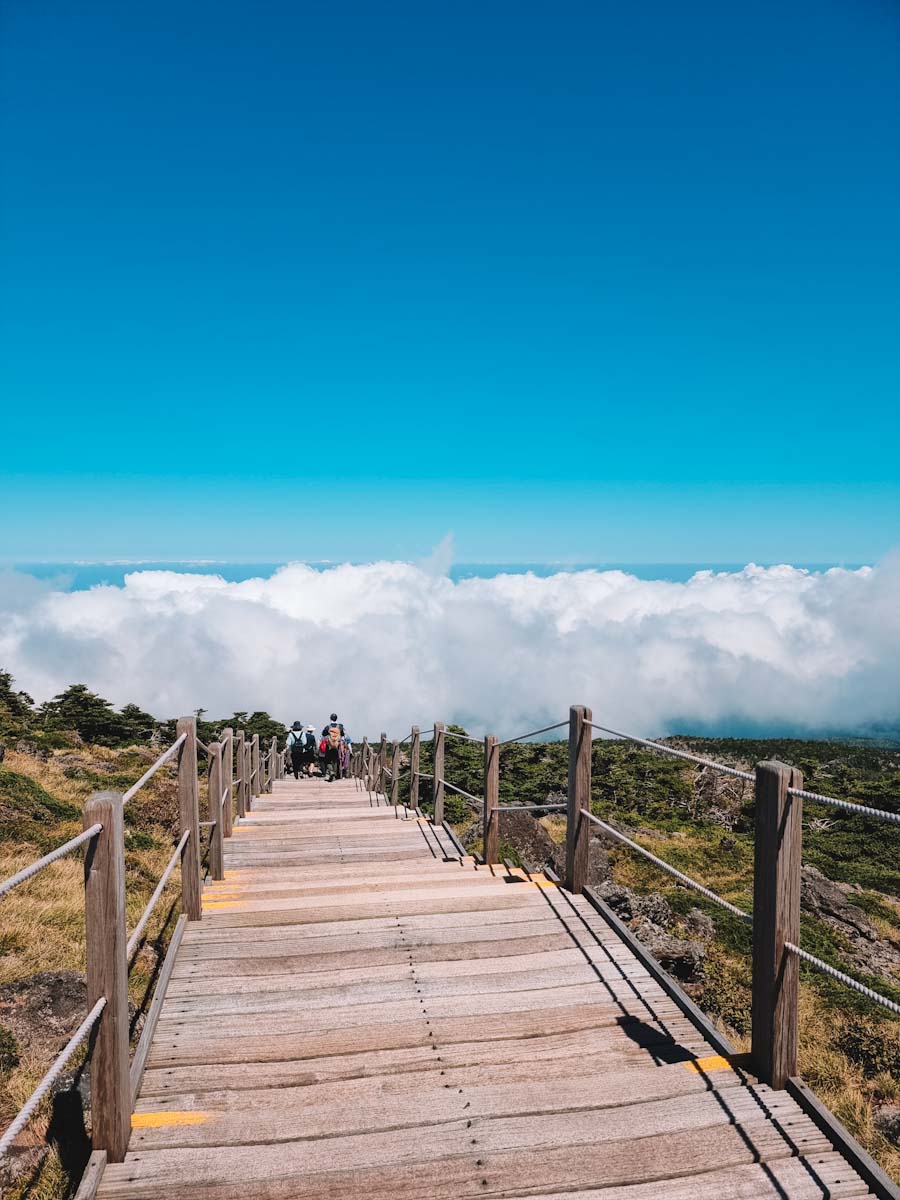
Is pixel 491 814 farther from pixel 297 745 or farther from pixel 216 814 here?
pixel 297 745

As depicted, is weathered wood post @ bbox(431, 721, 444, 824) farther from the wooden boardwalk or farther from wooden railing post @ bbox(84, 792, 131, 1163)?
wooden railing post @ bbox(84, 792, 131, 1163)

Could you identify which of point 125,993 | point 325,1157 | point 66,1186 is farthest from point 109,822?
point 66,1186

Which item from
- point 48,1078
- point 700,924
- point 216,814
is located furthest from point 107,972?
point 700,924

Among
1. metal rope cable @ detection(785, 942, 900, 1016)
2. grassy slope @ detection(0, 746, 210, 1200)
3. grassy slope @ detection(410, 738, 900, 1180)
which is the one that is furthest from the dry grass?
grassy slope @ detection(0, 746, 210, 1200)

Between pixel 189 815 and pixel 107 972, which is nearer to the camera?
pixel 107 972

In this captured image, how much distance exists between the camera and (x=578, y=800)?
569cm

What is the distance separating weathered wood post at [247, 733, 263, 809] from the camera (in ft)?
47.0

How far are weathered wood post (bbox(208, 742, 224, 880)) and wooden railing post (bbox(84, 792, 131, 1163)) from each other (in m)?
3.74

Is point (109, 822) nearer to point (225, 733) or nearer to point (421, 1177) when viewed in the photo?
point (421, 1177)

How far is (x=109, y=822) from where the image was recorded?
3.00m

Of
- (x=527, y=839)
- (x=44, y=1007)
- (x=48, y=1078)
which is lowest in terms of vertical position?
(x=527, y=839)

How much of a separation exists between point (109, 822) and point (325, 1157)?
150cm

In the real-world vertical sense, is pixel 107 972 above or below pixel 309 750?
above

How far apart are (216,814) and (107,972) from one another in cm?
395
